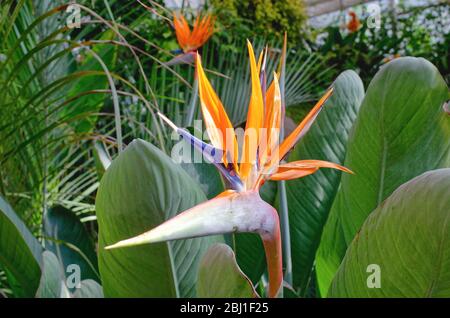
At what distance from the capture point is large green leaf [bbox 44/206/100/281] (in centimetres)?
74

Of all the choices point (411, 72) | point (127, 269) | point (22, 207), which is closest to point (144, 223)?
point (127, 269)

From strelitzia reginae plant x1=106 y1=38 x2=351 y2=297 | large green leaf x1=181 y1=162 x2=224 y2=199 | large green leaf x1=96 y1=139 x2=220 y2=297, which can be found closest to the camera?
strelitzia reginae plant x1=106 y1=38 x2=351 y2=297

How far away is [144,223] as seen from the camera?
454 mm

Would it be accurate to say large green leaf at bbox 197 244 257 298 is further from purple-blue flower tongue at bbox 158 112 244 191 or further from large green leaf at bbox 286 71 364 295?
large green leaf at bbox 286 71 364 295

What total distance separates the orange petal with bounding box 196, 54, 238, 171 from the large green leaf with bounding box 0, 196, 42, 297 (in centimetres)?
26

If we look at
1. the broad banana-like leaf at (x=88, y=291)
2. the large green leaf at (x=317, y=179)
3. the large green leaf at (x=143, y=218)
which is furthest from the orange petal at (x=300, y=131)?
the large green leaf at (x=317, y=179)

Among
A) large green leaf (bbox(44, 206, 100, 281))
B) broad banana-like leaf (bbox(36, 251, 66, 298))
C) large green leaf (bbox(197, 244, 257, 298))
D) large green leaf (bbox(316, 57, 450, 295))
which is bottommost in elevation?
large green leaf (bbox(44, 206, 100, 281))

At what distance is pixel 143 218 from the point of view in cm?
45

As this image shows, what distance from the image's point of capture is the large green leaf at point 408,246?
38 cm

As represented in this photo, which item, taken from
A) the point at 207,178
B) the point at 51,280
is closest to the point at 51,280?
the point at 51,280

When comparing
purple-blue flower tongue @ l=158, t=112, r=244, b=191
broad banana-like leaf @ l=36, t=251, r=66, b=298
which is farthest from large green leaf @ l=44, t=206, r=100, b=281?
purple-blue flower tongue @ l=158, t=112, r=244, b=191
